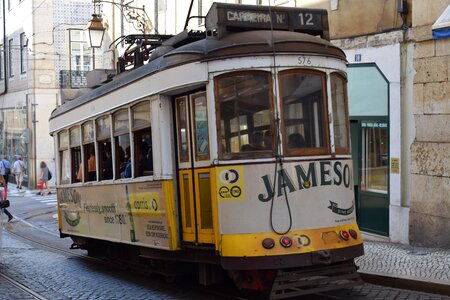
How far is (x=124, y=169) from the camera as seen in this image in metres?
8.86

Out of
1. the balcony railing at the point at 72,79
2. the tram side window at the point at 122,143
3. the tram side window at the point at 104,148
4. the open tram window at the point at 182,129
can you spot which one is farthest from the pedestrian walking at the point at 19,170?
the open tram window at the point at 182,129

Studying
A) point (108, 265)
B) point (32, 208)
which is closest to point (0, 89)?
point (32, 208)

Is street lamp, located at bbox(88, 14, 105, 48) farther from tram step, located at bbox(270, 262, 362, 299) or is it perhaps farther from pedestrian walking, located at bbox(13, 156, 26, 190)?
pedestrian walking, located at bbox(13, 156, 26, 190)

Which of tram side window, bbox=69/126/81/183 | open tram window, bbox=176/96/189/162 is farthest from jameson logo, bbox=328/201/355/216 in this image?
tram side window, bbox=69/126/81/183

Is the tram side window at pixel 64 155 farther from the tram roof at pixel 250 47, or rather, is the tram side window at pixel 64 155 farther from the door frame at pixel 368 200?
the door frame at pixel 368 200

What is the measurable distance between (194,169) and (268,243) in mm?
1216

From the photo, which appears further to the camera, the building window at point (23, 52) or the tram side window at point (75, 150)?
the building window at point (23, 52)

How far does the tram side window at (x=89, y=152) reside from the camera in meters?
9.96

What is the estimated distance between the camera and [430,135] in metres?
10.6

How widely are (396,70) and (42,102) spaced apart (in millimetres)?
22296

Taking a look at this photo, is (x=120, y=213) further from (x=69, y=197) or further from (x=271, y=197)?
(x=271, y=197)

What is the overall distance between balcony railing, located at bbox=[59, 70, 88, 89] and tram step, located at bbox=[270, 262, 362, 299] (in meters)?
25.1

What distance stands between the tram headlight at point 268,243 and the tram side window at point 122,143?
8.43 ft

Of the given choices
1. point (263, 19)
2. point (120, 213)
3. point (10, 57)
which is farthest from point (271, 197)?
point (10, 57)
